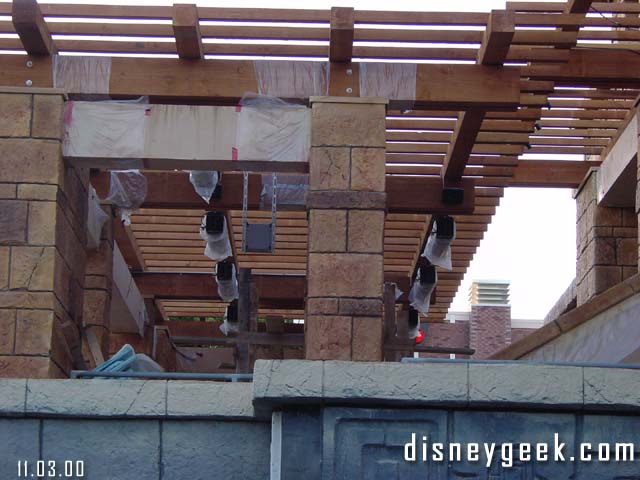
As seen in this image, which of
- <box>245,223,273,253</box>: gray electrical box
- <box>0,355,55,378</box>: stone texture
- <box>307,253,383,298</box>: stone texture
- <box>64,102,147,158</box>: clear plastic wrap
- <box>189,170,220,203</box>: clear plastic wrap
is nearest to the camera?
<box>0,355,55,378</box>: stone texture

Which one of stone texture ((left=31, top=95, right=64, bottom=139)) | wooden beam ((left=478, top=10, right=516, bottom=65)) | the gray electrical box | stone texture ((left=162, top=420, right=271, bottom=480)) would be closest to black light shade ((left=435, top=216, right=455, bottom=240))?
the gray electrical box

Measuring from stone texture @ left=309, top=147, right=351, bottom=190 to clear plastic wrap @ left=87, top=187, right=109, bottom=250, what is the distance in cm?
318

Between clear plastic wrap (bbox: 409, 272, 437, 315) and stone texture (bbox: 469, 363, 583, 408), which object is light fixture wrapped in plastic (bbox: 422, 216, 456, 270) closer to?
clear plastic wrap (bbox: 409, 272, 437, 315)

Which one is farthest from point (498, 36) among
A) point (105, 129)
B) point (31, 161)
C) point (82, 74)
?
point (31, 161)

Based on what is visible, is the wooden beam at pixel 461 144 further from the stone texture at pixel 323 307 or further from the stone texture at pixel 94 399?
the stone texture at pixel 94 399

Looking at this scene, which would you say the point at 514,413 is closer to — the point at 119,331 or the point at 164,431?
the point at 164,431

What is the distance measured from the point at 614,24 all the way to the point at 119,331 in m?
9.55

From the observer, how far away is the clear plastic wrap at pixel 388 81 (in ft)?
43.7

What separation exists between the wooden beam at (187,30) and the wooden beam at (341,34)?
4.17 feet

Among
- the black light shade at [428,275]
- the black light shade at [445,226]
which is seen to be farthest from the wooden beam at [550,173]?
the black light shade at [428,275]

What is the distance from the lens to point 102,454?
9570 mm

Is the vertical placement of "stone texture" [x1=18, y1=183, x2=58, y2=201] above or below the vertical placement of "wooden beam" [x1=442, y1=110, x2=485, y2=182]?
below

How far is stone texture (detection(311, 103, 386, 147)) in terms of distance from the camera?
13.0 meters

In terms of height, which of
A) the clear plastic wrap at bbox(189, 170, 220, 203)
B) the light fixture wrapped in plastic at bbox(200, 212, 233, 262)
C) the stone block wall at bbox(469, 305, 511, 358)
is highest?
the stone block wall at bbox(469, 305, 511, 358)
